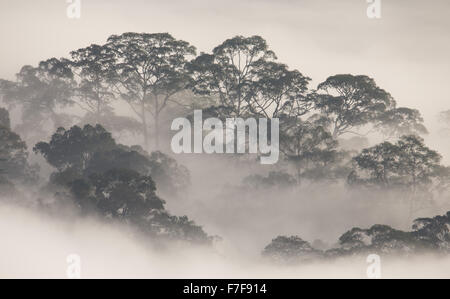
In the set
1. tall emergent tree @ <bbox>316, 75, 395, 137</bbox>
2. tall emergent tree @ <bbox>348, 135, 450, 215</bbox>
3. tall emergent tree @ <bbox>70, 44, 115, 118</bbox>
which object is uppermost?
tall emergent tree @ <bbox>70, 44, 115, 118</bbox>

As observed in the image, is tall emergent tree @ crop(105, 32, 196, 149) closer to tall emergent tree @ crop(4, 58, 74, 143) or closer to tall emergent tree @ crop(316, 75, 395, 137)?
tall emergent tree @ crop(4, 58, 74, 143)

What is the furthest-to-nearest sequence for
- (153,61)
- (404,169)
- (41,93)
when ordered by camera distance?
(41,93), (153,61), (404,169)

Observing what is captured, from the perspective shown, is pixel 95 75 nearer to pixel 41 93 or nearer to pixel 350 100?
pixel 41 93

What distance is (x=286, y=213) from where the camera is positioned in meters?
96.3

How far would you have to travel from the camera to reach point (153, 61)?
11119 cm

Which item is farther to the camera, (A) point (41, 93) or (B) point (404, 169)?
(A) point (41, 93)

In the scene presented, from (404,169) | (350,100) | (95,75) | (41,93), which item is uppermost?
(95,75)

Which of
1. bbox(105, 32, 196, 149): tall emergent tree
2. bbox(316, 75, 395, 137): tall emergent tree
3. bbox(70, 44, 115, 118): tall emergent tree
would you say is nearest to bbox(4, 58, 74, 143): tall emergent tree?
bbox(70, 44, 115, 118): tall emergent tree

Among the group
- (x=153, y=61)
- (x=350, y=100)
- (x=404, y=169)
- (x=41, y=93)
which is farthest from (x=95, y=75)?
(x=404, y=169)

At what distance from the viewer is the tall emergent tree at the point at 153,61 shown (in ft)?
364

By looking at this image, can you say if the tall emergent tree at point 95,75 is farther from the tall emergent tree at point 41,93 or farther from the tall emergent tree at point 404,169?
the tall emergent tree at point 404,169

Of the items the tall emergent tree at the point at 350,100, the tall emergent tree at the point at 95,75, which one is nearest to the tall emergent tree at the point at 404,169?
the tall emergent tree at the point at 350,100

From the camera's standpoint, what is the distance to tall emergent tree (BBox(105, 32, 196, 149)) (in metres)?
111

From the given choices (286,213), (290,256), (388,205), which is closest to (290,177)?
(286,213)
